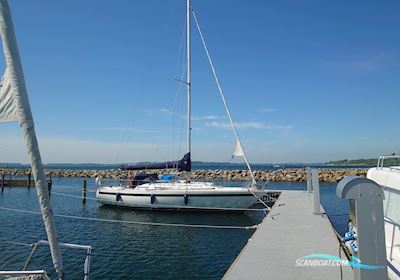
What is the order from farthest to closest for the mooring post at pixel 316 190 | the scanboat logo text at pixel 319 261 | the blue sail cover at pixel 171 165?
1. the blue sail cover at pixel 171 165
2. the mooring post at pixel 316 190
3. the scanboat logo text at pixel 319 261

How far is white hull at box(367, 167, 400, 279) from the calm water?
5.42 m

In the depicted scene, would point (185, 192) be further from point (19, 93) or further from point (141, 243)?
point (19, 93)

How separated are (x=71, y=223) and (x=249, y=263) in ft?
48.8

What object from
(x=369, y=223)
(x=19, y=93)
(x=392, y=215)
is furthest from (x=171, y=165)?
(x=369, y=223)

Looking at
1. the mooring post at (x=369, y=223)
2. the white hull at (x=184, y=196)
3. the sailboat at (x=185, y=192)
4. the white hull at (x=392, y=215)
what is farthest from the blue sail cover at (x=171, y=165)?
the mooring post at (x=369, y=223)

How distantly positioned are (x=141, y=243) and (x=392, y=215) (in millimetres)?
10632

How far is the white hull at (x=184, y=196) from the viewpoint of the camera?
20453 millimetres

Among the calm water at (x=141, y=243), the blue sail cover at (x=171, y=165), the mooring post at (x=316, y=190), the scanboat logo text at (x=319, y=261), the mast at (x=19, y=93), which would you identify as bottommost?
the calm water at (x=141, y=243)

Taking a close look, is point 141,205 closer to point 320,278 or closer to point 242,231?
point 242,231

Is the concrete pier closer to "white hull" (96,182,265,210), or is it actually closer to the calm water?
the calm water

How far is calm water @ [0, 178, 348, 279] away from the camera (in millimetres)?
10930

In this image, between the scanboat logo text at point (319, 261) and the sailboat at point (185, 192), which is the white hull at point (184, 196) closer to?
the sailboat at point (185, 192)

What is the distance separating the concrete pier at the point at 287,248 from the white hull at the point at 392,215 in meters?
0.90

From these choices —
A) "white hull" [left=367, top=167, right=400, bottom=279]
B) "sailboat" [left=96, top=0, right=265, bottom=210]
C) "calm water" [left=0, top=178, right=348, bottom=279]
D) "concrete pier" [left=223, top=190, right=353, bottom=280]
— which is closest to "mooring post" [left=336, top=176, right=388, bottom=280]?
"white hull" [left=367, top=167, right=400, bottom=279]
